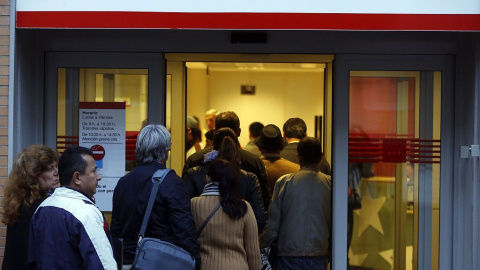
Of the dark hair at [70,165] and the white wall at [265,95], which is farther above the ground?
the white wall at [265,95]

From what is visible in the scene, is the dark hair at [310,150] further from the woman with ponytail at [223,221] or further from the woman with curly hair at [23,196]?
the woman with curly hair at [23,196]

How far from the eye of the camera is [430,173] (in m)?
6.66

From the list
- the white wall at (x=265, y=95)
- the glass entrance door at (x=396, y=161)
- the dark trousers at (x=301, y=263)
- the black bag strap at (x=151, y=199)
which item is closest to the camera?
the black bag strap at (x=151, y=199)

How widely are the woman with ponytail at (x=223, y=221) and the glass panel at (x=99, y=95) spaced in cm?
192

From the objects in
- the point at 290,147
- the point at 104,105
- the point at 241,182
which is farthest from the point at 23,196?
the point at 290,147

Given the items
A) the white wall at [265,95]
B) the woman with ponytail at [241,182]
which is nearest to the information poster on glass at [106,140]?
the woman with ponytail at [241,182]

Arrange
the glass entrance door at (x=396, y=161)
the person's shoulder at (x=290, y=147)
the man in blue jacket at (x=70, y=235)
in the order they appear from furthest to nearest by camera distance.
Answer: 1. the person's shoulder at (x=290, y=147)
2. the glass entrance door at (x=396, y=161)
3. the man in blue jacket at (x=70, y=235)

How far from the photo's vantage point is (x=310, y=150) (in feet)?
20.8

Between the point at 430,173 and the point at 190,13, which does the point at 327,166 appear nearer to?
the point at 430,173

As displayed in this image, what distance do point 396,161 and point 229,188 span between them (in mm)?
2284

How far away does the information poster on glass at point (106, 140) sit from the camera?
666 centimetres

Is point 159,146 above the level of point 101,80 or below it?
below

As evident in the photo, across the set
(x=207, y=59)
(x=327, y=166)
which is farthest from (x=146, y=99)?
(x=327, y=166)

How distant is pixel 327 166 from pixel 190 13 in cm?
230
